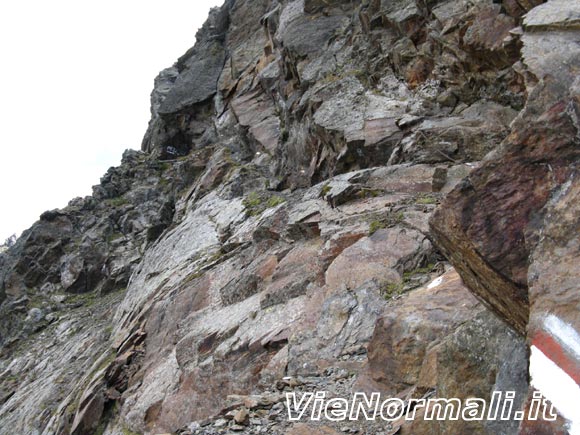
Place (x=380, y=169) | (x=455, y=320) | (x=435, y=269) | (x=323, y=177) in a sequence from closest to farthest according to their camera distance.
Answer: (x=455, y=320) → (x=435, y=269) → (x=380, y=169) → (x=323, y=177)

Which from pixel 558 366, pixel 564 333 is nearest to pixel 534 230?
pixel 564 333

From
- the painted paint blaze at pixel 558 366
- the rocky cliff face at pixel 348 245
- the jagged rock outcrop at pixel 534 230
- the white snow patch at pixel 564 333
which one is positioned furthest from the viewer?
the rocky cliff face at pixel 348 245

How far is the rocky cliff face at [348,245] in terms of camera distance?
17.0ft

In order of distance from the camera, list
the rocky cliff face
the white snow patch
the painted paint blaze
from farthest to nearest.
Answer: the rocky cliff face
the white snow patch
the painted paint blaze

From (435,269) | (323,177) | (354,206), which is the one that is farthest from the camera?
(323,177)

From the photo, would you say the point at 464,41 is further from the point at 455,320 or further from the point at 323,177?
the point at 455,320

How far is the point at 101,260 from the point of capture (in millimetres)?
40062

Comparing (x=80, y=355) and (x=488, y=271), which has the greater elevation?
(x=488, y=271)

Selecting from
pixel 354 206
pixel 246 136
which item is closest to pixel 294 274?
pixel 354 206

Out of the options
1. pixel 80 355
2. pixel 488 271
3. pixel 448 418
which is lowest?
pixel 80 355

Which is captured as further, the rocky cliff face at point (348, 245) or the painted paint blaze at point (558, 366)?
the rocky cliff face at point (348, 245)

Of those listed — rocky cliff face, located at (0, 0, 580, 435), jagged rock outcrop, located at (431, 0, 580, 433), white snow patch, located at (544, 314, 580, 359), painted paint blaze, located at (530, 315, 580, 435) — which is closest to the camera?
painted paint blaze, located at (530, 315, 580, 435)

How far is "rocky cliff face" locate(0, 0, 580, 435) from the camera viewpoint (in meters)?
5.18

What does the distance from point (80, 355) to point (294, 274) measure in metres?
15.0
